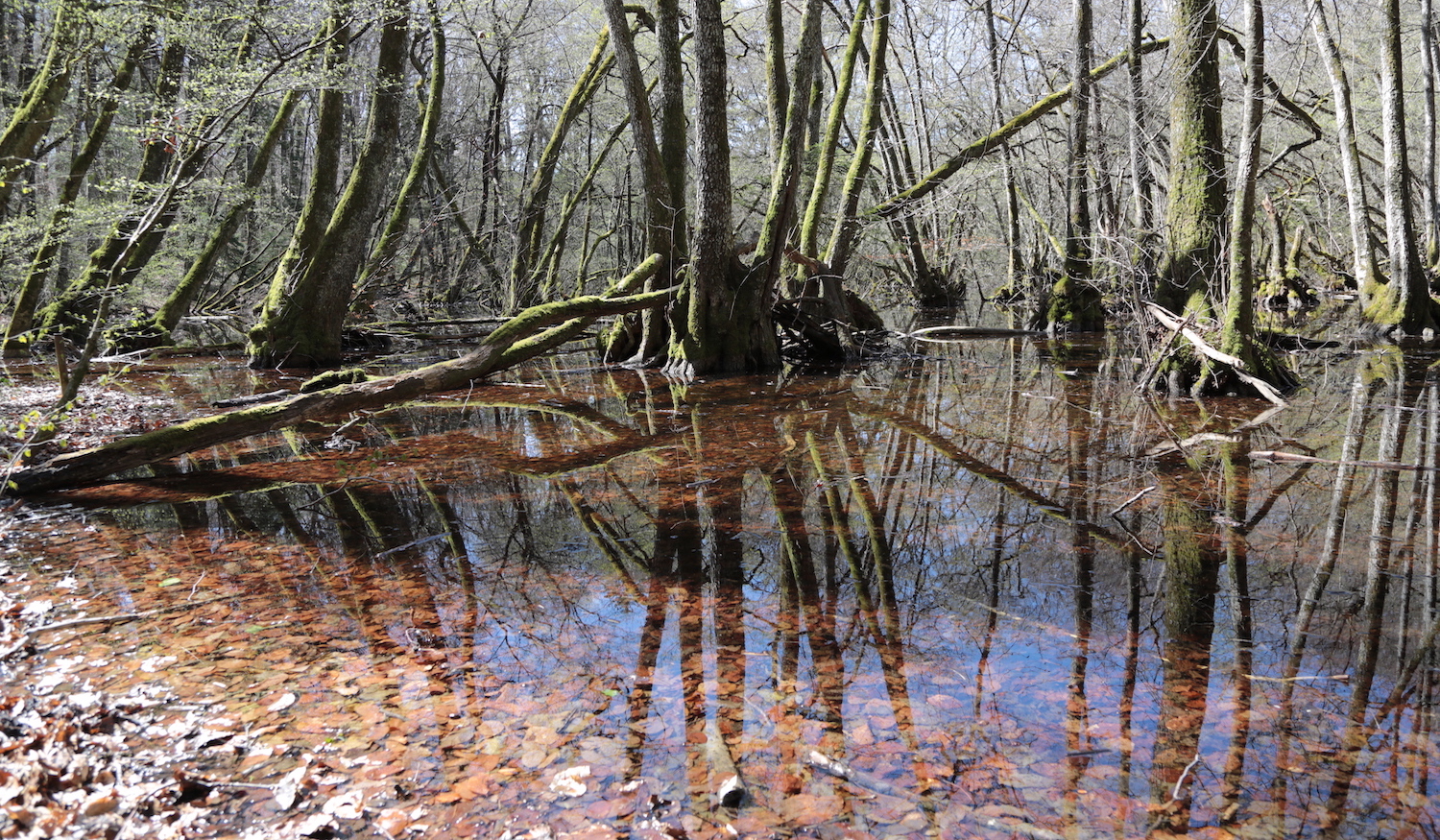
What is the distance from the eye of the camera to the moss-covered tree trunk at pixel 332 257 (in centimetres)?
1208

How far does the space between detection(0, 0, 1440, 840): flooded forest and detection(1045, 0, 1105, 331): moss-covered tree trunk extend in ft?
1.10

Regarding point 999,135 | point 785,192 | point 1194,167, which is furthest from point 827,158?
point 1194,167

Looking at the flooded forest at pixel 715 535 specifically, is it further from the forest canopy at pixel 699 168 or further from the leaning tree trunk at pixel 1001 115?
the leaning tree trunk at pixel 1001 115

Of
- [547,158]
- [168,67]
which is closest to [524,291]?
[547,158]

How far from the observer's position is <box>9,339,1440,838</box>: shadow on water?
2535 mm

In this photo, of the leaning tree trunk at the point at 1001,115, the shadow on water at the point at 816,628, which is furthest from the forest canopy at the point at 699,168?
→ the shadow on water at the point at 816,628

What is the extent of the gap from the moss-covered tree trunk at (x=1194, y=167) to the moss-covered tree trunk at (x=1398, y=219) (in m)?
5.94

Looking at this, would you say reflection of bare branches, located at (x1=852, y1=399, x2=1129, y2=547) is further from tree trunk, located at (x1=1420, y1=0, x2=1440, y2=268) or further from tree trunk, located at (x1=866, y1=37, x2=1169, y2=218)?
tree trunk, located at (x1=1420, y1=0, x2=1440, y2=268)

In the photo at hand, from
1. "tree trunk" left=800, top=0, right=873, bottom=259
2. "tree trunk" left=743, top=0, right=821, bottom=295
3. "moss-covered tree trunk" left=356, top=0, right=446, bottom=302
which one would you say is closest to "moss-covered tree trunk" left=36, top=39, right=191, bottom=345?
"moss-covered tree trunk" left=356, top=0, right=446, bottom=302

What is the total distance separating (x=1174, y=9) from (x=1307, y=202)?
726 inches

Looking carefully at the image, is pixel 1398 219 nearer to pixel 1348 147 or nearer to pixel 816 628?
pixel 1348 147

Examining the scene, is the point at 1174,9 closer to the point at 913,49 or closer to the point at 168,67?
the point at 913,49

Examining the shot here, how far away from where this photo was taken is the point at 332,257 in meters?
12.2

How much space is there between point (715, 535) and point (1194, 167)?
7.69 meters
